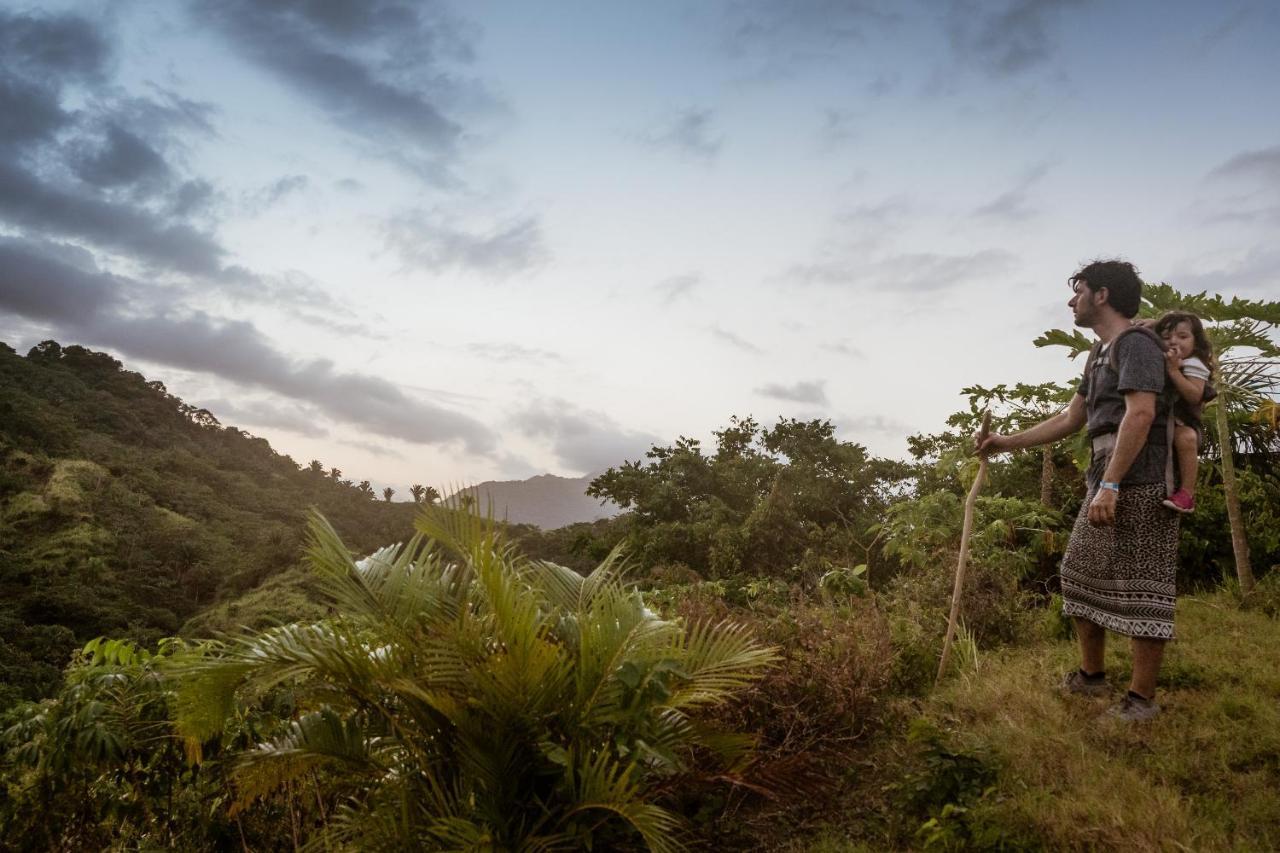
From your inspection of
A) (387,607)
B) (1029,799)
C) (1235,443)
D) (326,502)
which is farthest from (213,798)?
(326,502)

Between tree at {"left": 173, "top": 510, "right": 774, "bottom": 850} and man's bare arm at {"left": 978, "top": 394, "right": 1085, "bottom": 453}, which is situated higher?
man's bare arm at {"left": 978, "top": 394, "right": 1085, "bottom": 453}

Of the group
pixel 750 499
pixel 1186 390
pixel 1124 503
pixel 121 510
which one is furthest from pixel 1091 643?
pixel 121 510

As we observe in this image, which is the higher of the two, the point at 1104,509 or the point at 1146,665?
the point at 1104,509

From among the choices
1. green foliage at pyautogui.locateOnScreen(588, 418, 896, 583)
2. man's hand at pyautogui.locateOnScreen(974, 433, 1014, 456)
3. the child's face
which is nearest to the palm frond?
man's hand at pyautogui.locateOnScreen(974, 433, 1014, 456)

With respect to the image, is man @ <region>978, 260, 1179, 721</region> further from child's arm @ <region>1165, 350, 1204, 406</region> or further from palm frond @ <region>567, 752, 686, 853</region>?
palm frond @ <region>567, 752, 686, 853</region>

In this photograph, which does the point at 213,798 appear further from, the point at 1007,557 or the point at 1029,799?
the point at 1007,557

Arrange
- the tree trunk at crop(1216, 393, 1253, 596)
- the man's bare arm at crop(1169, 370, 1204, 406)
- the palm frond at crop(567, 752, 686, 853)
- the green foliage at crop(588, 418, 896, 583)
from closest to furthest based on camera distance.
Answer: the palm frond at crop(567, 752, 686, 853)
the man's bare arm at crop(1169, 370, 1204, 406)
the tree trunk at crop(1216, 393, 1253, 596)
the green foliage at crop(588, 418, 896, 583)

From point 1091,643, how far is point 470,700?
316 cm

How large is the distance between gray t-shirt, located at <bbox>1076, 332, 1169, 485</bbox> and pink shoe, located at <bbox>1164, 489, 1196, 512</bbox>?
9 centimetres

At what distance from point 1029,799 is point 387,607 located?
104 inches

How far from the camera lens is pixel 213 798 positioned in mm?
4340

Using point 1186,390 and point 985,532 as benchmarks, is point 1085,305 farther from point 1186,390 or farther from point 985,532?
point 985,532

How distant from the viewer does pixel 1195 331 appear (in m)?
3.50

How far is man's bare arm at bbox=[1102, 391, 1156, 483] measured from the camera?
325cm
